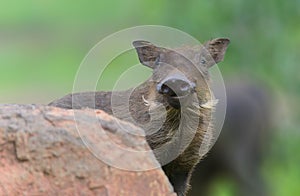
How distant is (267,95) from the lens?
13.5m

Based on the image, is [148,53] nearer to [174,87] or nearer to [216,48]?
[216,48]

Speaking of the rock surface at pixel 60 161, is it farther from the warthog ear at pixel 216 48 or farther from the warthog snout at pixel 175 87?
the warthog ear at pixel 216 48

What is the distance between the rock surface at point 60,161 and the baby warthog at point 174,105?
0.88m

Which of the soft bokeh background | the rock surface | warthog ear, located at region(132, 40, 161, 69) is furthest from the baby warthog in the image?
the soft bokeh background

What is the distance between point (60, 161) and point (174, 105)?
1232mm

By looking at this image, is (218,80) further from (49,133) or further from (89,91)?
(49,133)

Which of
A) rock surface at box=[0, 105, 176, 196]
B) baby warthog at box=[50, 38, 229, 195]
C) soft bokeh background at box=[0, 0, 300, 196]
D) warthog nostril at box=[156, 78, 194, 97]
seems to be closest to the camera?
rock surface at box=[0, 105, 176, 196]

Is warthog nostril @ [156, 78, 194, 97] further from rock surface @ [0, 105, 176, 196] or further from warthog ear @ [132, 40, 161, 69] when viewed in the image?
rock surface @ [0, 105, 176, 196]

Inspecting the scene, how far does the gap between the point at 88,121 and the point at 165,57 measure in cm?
126

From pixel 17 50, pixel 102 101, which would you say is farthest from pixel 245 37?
pixel 17 50

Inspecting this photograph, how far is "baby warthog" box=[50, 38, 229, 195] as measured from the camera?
6.11 m

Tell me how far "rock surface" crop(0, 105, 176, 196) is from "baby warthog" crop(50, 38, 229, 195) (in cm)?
88

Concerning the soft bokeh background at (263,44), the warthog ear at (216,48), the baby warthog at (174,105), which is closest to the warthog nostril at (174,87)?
the baby warthog at (174,105)

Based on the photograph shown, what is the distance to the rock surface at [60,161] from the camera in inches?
197
